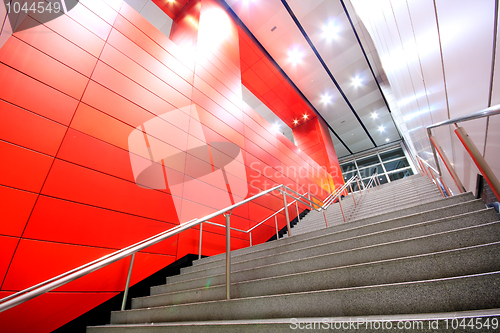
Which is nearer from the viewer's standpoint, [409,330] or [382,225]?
[409,330]

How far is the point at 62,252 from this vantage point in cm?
256

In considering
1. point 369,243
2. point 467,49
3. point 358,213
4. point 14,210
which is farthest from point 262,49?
point 14,210

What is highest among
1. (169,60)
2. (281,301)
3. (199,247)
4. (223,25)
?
(223,25)

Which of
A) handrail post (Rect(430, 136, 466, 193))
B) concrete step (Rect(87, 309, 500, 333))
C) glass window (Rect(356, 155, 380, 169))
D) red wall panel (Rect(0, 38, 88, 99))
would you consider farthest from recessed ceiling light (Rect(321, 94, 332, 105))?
concrete step (Rect(87, 309, 500, 333))

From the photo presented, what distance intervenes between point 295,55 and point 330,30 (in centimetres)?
139

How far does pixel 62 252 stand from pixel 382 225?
350 centimetres

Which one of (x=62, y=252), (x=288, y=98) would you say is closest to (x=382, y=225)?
(x=62, y=252)

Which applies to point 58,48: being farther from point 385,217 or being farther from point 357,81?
point 357,81

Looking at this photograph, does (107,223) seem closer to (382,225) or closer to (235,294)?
(235,294)

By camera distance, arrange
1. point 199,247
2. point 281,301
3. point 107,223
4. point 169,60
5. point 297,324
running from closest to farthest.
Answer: point 297,324 → point 281,301 → point 107,223 → point 199,247 → point 169,60

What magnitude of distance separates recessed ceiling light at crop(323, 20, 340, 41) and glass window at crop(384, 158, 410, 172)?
10003 mm

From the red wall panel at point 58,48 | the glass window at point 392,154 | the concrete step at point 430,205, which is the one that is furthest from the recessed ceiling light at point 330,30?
the glass window at point 392,154

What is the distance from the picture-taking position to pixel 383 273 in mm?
1444

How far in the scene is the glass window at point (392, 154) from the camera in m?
14.6
